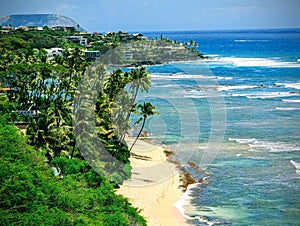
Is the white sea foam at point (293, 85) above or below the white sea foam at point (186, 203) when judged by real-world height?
above

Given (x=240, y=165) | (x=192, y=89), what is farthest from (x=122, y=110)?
(x=192, y=89)

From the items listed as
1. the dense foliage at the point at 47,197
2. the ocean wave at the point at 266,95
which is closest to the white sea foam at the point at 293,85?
the ocean wave at the point at 266,95

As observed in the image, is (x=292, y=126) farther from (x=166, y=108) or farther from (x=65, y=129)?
(x=65, y=129)

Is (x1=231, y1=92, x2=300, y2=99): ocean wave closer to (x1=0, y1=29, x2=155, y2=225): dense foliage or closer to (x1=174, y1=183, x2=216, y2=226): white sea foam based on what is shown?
(x1=0, y1=29, x2=155, y2=225): dense foliage

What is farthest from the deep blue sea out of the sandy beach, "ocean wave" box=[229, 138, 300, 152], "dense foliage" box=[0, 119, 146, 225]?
"dense foliage" box=[0, 119, 146, 225]

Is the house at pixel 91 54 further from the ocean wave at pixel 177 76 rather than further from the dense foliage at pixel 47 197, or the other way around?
the dense foliage at pixel 47 197

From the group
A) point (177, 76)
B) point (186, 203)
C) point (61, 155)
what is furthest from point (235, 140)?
point (177, 76)

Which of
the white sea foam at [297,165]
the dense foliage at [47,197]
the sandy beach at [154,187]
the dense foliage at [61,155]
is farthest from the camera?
the white sea foam at [297,165]
